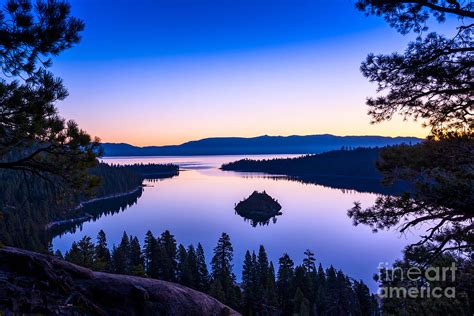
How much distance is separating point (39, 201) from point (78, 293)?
12132cm

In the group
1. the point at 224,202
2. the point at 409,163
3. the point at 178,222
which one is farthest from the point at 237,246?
the point at 409,163

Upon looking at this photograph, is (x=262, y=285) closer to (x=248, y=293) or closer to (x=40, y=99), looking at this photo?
(x=248, y=293)

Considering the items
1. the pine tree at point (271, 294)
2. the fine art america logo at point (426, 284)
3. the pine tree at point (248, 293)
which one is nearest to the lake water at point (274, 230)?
the pine tree at point (248, 293)

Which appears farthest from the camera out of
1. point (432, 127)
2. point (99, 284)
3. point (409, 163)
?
point (409, 163)

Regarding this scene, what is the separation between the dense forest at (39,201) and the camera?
1067 cm

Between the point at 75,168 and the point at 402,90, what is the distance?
32.5 feet

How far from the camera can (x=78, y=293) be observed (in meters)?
8.02

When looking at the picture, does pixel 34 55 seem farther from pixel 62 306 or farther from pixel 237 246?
pixel 237 246

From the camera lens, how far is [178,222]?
99438 millimetres

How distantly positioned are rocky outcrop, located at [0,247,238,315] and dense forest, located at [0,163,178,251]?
1.81 meters

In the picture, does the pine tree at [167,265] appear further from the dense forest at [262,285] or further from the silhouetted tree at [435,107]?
the silhouetted tree at [435,107]

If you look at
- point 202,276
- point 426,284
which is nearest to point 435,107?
point 426,284

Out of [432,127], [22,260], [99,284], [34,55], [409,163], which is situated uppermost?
[34,55]

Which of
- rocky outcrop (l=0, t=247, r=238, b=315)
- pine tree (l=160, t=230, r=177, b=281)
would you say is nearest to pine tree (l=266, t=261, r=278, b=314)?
pine tree (l=160, t=230, r=177, b=281)
